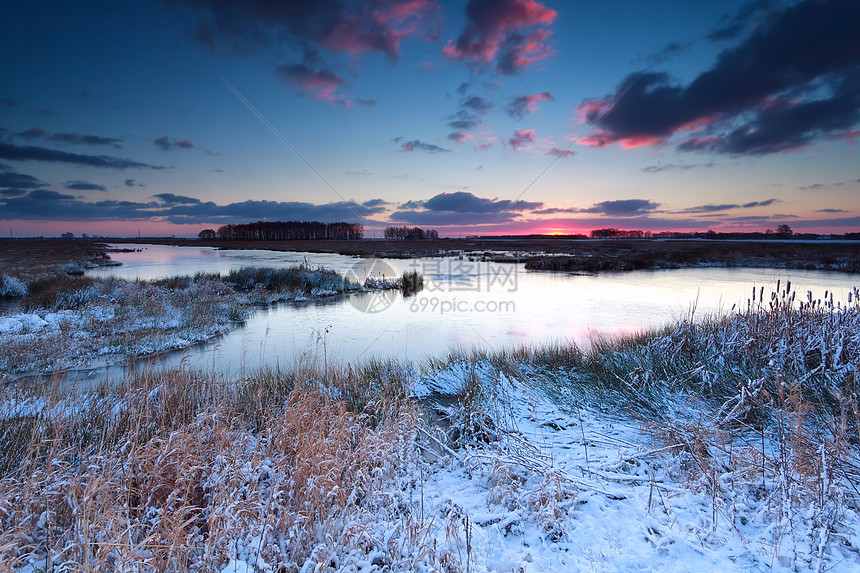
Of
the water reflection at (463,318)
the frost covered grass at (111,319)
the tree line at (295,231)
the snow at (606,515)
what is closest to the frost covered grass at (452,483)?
the snow at (606,515)

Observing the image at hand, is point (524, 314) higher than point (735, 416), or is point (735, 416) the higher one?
point (735, 416)

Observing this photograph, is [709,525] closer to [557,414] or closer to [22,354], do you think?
[557,414]

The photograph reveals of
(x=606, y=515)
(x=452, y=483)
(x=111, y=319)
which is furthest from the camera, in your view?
(x=111, y=319)

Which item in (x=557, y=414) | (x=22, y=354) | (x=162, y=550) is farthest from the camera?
(x=22, y=354)

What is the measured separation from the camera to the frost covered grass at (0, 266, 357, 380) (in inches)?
376

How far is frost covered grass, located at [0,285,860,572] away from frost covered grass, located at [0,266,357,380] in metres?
4.15

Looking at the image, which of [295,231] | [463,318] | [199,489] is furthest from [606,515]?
[295,231]

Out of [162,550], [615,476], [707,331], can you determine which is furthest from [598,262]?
[162,550]

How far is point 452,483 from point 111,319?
13503mm

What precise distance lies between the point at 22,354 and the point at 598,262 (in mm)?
39604

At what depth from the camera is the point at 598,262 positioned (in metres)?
38.4

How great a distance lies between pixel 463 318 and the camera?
15.9 metres

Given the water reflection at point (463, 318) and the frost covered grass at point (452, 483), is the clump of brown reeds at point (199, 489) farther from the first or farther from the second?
the water reflection at point (463, 318)

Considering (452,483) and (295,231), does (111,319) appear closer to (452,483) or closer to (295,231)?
(452,483)
